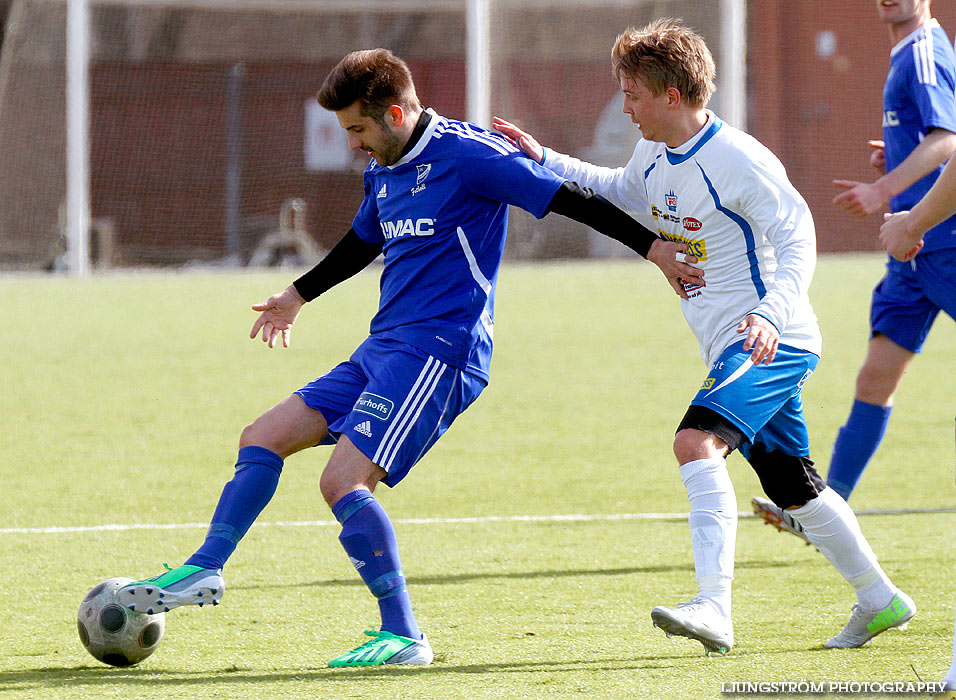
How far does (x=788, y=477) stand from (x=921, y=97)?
62.8 inches

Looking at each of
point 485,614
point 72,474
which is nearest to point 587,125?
point 72,474

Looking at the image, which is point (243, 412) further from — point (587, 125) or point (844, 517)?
point (587, 125)

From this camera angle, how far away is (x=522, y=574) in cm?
474

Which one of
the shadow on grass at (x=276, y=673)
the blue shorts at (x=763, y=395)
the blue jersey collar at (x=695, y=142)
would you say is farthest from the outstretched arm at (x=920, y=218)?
the shadow on grass at (x=276, y=673)

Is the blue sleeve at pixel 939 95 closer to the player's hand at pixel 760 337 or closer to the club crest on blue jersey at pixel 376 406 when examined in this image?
the player's hand at pixel 760 337

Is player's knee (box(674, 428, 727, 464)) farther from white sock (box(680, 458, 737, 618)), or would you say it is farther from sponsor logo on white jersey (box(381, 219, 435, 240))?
sponsor logo on white jersey (box(381, 219, 435, 240))

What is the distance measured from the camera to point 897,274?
5.06m

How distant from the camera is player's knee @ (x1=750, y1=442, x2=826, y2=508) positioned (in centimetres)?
372

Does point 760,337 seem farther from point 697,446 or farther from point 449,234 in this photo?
point 449,234

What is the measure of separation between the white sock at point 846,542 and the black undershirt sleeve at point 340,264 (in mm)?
1476

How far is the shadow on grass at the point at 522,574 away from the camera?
4.61 meters

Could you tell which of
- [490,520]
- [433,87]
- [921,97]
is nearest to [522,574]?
[490,520]

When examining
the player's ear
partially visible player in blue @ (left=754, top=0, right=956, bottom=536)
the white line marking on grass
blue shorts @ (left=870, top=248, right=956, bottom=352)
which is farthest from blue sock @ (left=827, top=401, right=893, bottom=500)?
the player's ear

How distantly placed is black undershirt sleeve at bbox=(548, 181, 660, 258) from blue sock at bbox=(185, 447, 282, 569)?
1015 mm
